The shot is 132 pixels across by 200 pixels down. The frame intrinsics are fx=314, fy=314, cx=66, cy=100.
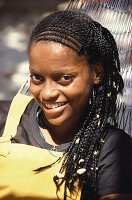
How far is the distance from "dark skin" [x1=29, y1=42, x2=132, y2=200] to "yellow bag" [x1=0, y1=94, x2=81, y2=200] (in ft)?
0.46

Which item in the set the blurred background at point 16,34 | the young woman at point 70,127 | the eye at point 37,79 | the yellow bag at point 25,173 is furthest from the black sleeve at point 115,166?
the blurred background at point 16,34

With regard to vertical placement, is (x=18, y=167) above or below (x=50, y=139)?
below

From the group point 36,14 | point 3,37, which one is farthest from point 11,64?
point 36,14

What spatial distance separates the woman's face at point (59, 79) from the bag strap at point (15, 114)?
15 centimetres

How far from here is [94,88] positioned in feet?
3.99

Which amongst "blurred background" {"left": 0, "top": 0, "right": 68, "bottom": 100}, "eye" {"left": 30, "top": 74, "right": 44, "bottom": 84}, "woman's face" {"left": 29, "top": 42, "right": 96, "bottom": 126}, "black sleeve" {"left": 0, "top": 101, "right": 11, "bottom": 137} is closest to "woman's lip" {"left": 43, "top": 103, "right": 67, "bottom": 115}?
"woman's face" {"left": 29, "top": 42, "right": 96, "bottom": 126}

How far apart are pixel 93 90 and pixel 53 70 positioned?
0.69 feet

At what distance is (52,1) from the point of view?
338cm

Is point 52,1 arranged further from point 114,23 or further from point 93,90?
point 93,90

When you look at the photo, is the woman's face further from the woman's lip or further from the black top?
the black top

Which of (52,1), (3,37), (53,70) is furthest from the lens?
(52,1)

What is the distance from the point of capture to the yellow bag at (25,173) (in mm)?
1149

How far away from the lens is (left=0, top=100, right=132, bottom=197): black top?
1106mm

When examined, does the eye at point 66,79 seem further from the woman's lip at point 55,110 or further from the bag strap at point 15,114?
the bag strap at point 15,114
